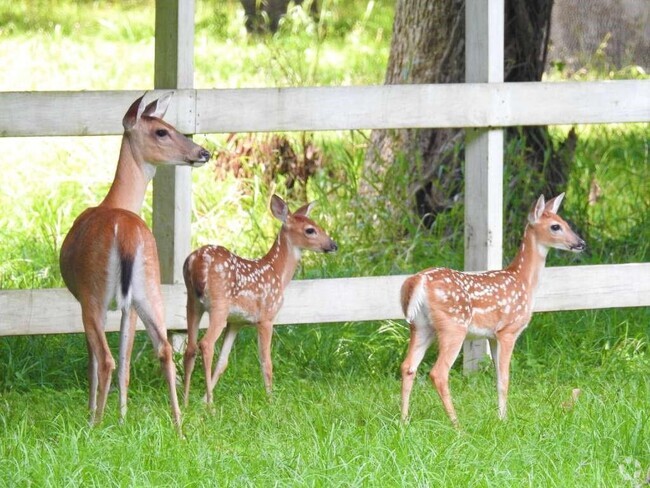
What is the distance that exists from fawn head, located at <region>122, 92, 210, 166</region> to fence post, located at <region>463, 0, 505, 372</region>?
5.18 ft

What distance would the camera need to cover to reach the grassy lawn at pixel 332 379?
4856mm

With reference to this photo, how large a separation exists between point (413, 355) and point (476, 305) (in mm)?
335

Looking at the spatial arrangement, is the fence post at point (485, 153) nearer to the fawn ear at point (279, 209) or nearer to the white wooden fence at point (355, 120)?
the white wooden fence at point (355, 120)

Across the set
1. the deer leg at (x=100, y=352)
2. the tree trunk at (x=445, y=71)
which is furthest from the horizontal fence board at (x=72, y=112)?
the tree trunk at (x=445, y=71)

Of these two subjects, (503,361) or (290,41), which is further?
(290,41)

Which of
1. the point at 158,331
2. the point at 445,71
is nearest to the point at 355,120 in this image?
the point at 158,331

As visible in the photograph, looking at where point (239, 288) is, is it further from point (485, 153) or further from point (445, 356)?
point (485, 153)

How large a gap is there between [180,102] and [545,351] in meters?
2.31

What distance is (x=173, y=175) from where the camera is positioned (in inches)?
248

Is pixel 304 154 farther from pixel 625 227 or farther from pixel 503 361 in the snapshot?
pixel 503 361

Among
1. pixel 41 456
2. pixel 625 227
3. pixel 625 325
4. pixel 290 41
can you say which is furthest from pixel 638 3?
pixel 41 456

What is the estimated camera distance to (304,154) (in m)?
9.87

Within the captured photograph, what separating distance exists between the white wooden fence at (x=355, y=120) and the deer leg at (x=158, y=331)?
Result: 92 cm

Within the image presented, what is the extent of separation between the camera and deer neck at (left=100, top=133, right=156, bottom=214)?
5758mm
